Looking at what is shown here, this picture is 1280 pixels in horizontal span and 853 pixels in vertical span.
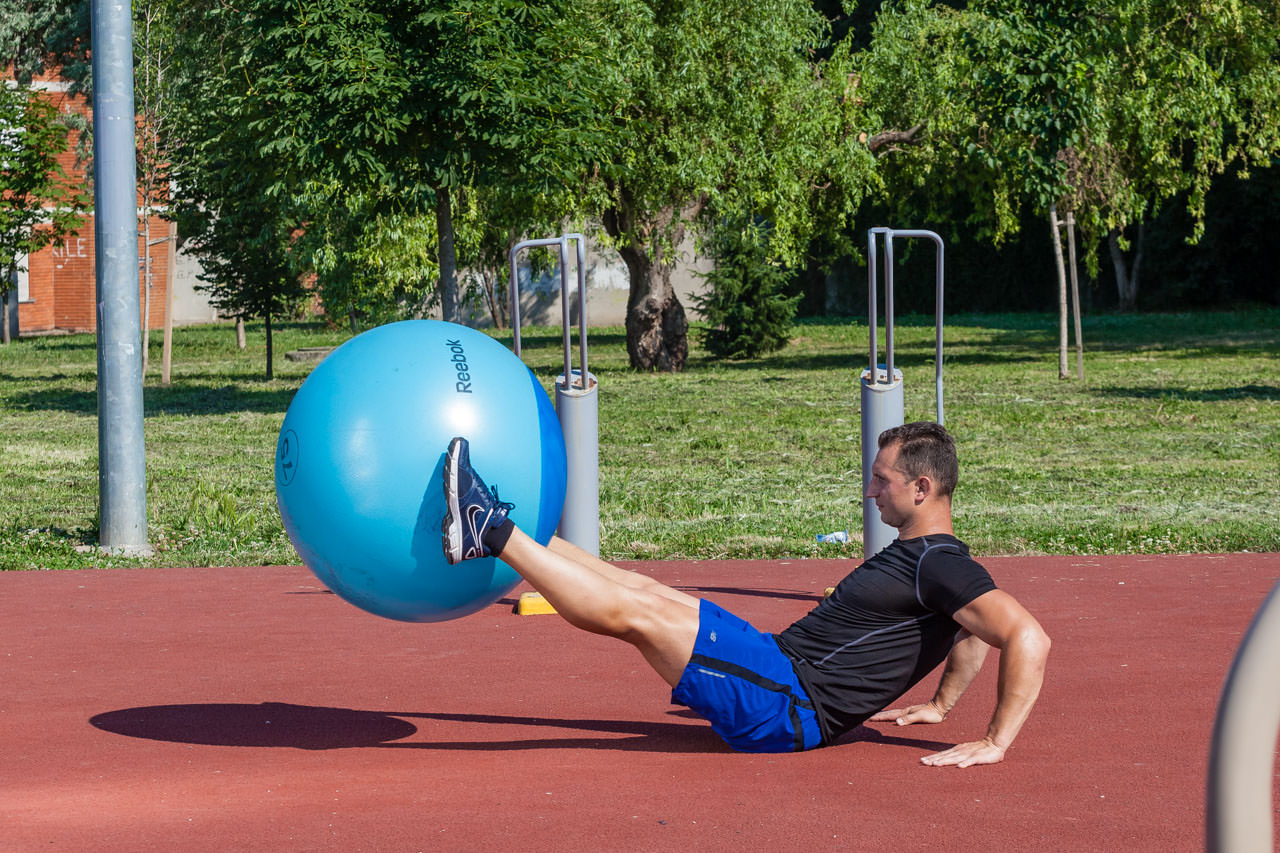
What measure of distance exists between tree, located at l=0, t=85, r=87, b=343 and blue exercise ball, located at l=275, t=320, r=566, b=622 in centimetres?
2255

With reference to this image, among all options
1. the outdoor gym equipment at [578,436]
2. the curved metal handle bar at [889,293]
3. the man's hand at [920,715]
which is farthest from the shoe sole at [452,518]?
the curved metal handle bar at [889,293]

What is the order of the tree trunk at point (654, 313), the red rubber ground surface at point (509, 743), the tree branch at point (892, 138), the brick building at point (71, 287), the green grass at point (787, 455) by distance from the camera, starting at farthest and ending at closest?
the brick building at point (71, 287) → the tree branch at point (892, 138) → the tree trunk at point (654, 313) → the green grass at point (787, 455) → the red rubber ground surface at point (509, 743)

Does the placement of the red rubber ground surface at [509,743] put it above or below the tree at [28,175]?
below

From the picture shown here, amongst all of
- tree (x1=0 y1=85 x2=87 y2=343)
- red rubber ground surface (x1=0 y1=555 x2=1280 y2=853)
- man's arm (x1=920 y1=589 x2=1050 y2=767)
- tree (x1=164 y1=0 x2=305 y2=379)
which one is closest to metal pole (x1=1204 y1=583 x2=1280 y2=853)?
red rubber ground surface (x1=0 y1=555 x2=1280 y2=853)

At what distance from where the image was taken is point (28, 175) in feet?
85.5

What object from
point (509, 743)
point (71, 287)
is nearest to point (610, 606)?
point (509, 743)

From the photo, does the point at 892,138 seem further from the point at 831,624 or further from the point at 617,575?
the point at 617,575

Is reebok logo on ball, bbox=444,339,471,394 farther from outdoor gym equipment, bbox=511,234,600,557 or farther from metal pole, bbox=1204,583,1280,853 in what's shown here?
metal pole, bbox=1204,583,1280,853

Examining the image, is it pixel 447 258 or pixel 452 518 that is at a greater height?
pixel 447 258

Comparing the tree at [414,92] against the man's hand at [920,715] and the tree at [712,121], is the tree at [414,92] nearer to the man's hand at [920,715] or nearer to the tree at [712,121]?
the tree at [712,121]

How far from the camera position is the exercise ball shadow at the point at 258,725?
18.3ft

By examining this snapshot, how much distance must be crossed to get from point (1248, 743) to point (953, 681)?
3.72 m

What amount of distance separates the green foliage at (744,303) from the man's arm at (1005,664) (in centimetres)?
2665

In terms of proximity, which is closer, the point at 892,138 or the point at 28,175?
the point at 28,175
